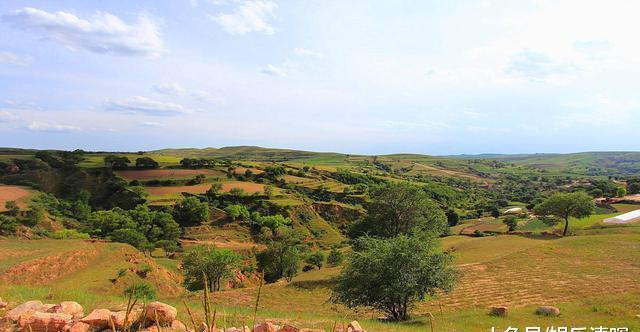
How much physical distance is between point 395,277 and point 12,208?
8032 cm

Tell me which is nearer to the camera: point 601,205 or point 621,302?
point 621,302

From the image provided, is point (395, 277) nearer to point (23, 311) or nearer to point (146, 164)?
point (23, 311)

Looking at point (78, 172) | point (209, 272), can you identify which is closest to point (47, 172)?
point (78, 172)

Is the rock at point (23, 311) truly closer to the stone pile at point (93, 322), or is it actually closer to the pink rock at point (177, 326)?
the stone pile at point (93, 322)

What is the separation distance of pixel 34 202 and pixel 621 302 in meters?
99.8

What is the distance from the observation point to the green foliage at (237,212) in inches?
3406

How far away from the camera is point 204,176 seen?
116 m

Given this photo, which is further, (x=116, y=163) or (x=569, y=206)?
(x=116, y=163)

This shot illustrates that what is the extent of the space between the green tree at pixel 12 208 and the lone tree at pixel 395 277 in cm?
7433

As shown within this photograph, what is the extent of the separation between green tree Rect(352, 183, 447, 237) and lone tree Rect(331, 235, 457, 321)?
25.7 m

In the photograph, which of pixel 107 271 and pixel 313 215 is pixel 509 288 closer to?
pixel 107 271

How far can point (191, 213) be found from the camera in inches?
3305

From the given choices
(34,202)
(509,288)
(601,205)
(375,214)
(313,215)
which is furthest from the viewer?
(313,215)

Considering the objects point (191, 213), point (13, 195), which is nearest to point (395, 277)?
point (191, 213)
